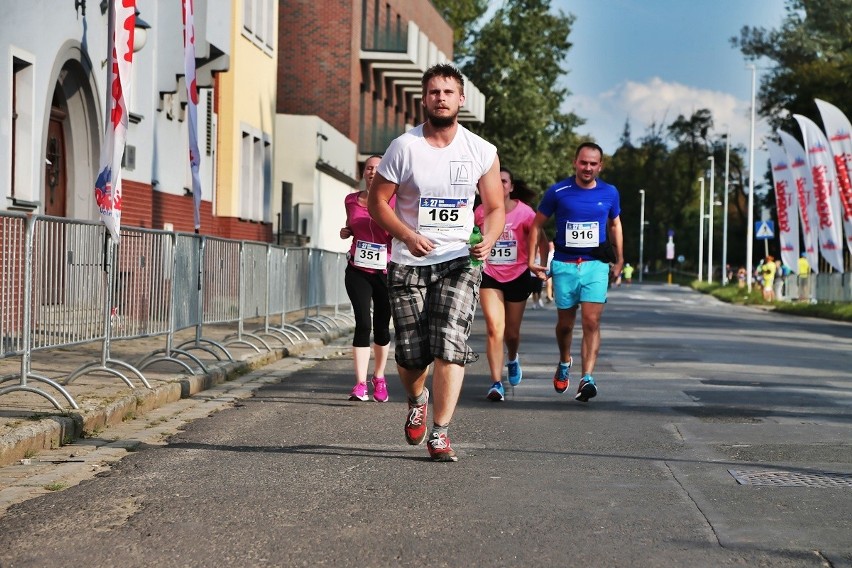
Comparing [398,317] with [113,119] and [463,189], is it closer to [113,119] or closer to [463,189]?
[463,189]

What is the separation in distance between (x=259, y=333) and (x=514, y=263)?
7790 millimetres

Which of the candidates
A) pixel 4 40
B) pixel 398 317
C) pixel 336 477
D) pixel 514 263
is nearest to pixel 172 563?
pixel 336 477

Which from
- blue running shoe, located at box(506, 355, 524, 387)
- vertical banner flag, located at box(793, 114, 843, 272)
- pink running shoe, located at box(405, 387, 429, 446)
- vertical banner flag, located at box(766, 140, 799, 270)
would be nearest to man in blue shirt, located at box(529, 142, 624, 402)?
blue running shoe, located at box(506, 355, 524, 387)

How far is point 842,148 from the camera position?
121ft

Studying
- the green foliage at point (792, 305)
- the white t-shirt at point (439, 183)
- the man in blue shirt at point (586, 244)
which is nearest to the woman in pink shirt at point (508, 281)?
the man in blue shirt at point (586, 244)

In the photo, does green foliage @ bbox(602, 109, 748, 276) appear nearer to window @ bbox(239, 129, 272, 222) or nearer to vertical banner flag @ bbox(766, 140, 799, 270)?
vertical banner flag @ bbox(766, 140, 799, 270)

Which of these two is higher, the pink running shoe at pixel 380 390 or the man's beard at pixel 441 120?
the man's beard at pixel 441 120

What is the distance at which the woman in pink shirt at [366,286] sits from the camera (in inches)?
483

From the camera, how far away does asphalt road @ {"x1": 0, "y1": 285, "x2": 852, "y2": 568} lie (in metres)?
5.86

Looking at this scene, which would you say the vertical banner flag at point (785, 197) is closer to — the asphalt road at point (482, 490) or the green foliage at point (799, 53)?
the green foliage at point (799, 53)

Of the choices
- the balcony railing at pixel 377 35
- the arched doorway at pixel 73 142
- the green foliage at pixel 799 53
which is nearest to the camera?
the arched doorway at pixel 73 142

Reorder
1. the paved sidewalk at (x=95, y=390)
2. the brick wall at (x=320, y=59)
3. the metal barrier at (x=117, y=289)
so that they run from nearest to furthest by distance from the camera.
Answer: the paved sidewalk at (x=95, y=390) < the metal barrier at (x=117, y=289) < the brick wall at (x=320, y=59)

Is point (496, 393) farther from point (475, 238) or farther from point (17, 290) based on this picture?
point (475, 238)

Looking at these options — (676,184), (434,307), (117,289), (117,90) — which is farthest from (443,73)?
(676,184)
